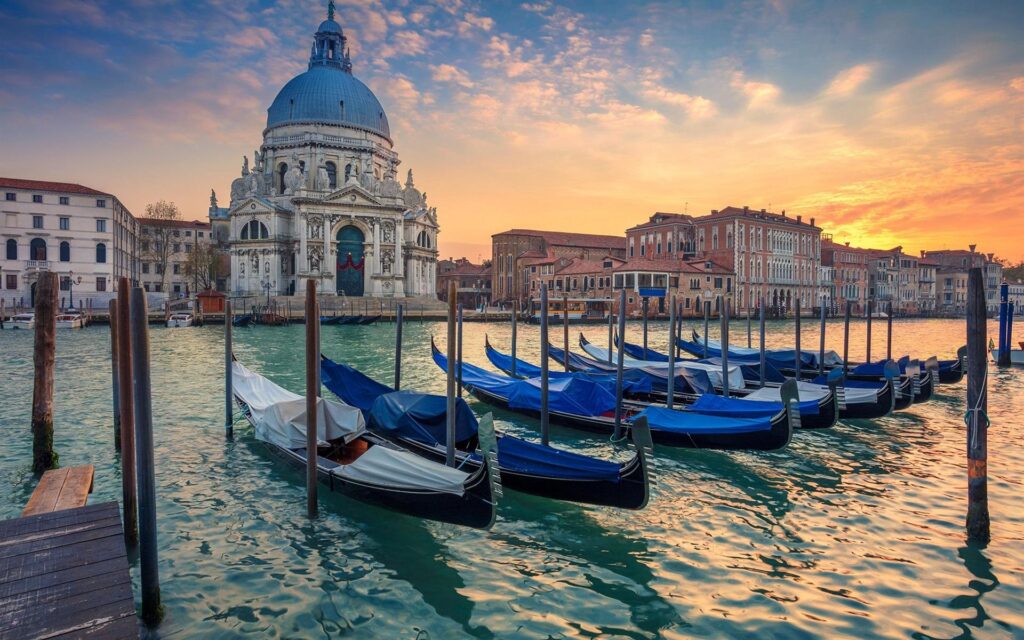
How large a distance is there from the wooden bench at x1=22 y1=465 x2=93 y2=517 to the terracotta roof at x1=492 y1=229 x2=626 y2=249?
53.4 meters

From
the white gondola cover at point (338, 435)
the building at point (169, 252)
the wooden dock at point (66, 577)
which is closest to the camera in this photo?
the wooden dock at point (66, 577)

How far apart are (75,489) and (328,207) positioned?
1655 inches

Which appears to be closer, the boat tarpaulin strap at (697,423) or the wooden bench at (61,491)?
the wooden bench at (61,491)

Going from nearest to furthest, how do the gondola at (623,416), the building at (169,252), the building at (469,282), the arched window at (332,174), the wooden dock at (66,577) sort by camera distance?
the wooden dock at (66,577) → the gondola at (623,416) → the arched window at (332,174) → the building at (169,252) → the building at (469,282)

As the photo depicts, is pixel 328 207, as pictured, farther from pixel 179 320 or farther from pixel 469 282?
pixel 469 282

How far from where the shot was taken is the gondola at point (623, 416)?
7379 mm

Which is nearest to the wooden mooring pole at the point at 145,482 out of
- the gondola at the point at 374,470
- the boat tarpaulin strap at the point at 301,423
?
the gondola at the point at 374,470

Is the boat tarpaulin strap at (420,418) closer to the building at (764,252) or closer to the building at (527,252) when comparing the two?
the building at (764,252)

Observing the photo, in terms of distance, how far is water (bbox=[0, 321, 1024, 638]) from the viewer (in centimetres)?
419

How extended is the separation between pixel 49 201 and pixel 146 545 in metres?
45.9

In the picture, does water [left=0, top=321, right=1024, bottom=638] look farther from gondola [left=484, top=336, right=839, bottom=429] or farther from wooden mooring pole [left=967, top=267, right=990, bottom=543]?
gondola [left=484, top=336, right=839, bottom=429]

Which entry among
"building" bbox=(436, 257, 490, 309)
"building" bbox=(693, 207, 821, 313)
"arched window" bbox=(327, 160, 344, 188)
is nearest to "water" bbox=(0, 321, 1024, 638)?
"building" bbox=(693, 207, 821, 313)

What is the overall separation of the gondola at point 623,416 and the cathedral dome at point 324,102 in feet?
144

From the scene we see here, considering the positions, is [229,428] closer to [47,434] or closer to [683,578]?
[47,434]
